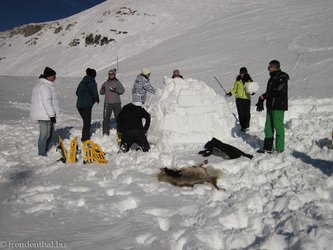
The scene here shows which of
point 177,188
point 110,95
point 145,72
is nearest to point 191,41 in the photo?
point 110,95

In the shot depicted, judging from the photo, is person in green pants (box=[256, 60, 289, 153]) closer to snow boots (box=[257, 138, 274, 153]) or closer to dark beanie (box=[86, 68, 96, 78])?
snow boots (box=[257, 138, 274, 153])

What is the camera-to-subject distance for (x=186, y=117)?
7.52 meters

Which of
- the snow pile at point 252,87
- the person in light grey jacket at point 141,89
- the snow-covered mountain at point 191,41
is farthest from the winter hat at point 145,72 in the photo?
the snow-covered mountain at point 191,41

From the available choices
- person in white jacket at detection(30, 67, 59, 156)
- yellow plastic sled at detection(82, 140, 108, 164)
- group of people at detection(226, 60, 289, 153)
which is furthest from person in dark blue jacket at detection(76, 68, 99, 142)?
group of people at detection(226, 60, 289, 153)

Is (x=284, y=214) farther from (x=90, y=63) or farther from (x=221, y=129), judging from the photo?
(x=90, y=63)

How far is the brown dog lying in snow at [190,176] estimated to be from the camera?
5098mm

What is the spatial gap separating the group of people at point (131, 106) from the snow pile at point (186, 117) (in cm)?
45

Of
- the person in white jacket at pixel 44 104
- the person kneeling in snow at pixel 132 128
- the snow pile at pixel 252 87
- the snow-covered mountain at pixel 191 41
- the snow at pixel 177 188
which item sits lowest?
the snow at pixel 177 188

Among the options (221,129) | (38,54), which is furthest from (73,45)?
(221,129)

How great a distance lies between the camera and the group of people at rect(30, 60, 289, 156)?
6281mm

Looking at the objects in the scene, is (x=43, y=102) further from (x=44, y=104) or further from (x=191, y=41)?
(x=191, y=41)

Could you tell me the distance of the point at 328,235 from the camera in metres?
3.11

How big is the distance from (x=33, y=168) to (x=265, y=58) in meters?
14.7

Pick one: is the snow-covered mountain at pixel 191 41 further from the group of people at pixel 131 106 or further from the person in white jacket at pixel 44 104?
the person in white jacket at pixel 44 104
